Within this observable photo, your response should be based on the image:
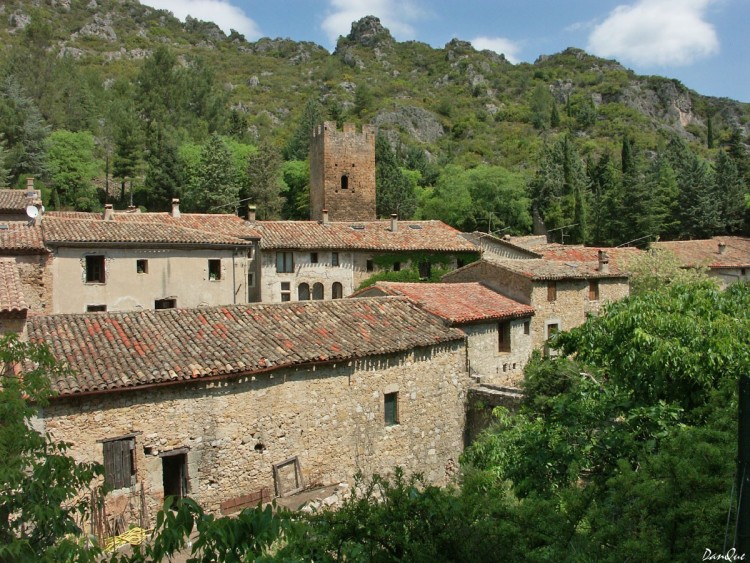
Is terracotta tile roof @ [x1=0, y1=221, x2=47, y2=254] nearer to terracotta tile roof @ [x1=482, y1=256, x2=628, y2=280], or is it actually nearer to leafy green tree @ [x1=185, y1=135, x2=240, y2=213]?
terracotta tile roof @ [x1=482, y1=256, x2=628, y2=280]

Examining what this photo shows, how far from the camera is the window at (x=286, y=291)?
34812mm

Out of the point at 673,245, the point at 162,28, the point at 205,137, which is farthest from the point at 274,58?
the point at 673,245

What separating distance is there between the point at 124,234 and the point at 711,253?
39.5 m

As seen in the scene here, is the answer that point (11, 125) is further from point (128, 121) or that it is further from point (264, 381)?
point (264, 381)

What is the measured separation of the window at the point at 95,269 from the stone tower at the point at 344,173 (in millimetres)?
21445

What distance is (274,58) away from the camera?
536 feet

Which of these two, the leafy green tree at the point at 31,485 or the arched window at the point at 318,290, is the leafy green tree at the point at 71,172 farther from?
the leafy green tree at the point at 31,485

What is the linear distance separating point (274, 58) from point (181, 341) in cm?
16266

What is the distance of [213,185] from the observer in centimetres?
5600

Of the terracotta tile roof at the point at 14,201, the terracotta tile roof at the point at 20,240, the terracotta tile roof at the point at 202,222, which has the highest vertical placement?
the terracotta tile roof at the point at 14,201

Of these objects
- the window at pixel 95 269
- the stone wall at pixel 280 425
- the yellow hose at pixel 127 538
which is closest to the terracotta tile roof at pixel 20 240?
the window at pixel 95 269

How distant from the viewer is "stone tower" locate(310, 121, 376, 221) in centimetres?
4738

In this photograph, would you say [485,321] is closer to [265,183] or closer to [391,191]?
[265,183]

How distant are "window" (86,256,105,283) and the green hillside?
29146mm
